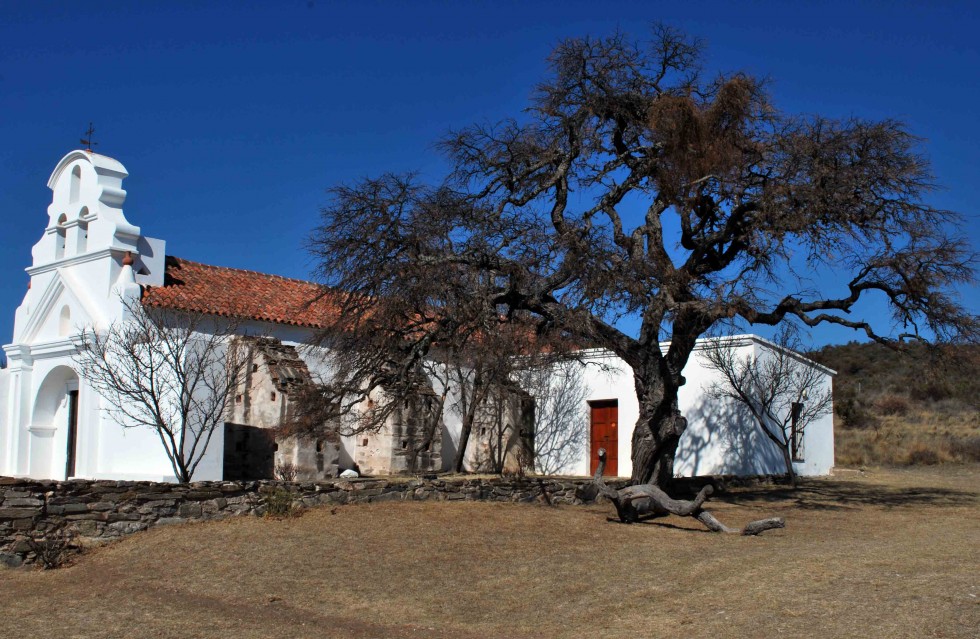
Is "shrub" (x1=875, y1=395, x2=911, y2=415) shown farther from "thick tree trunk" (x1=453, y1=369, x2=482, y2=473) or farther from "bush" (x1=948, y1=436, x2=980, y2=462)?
"thick tree trunk" (x1=453, y1=369, x2=482, y2=473)

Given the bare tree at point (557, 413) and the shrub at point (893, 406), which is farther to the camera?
the shrub at point (893, 406)

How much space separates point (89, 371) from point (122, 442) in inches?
70.4

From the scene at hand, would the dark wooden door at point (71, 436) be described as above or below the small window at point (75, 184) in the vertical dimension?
below

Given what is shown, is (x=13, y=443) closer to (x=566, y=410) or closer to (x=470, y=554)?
(x=566, y=410)

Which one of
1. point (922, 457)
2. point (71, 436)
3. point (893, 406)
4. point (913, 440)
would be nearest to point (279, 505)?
point (71, 436)

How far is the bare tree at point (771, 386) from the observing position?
20984 mm

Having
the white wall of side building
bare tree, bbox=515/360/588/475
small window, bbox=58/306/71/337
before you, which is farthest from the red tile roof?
the white wall of side building

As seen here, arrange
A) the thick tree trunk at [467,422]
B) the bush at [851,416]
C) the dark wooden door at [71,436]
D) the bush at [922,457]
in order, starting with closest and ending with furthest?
the dark wooden door at [71,436] → the thick tree trunk at [467,422] → the bush at [922,457] → the bush at [851,416]

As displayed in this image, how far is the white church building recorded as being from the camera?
19.6 m

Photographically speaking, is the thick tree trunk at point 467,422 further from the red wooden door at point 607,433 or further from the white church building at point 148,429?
the red wooden door at point 607,433

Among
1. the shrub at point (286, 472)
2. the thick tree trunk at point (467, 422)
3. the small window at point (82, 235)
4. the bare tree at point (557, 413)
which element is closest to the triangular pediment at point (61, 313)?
the small window at point (82, 235)

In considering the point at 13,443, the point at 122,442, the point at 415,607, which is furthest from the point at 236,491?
the point at 13,443

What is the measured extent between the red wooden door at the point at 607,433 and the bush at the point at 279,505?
487 inches

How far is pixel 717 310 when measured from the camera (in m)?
13.2
